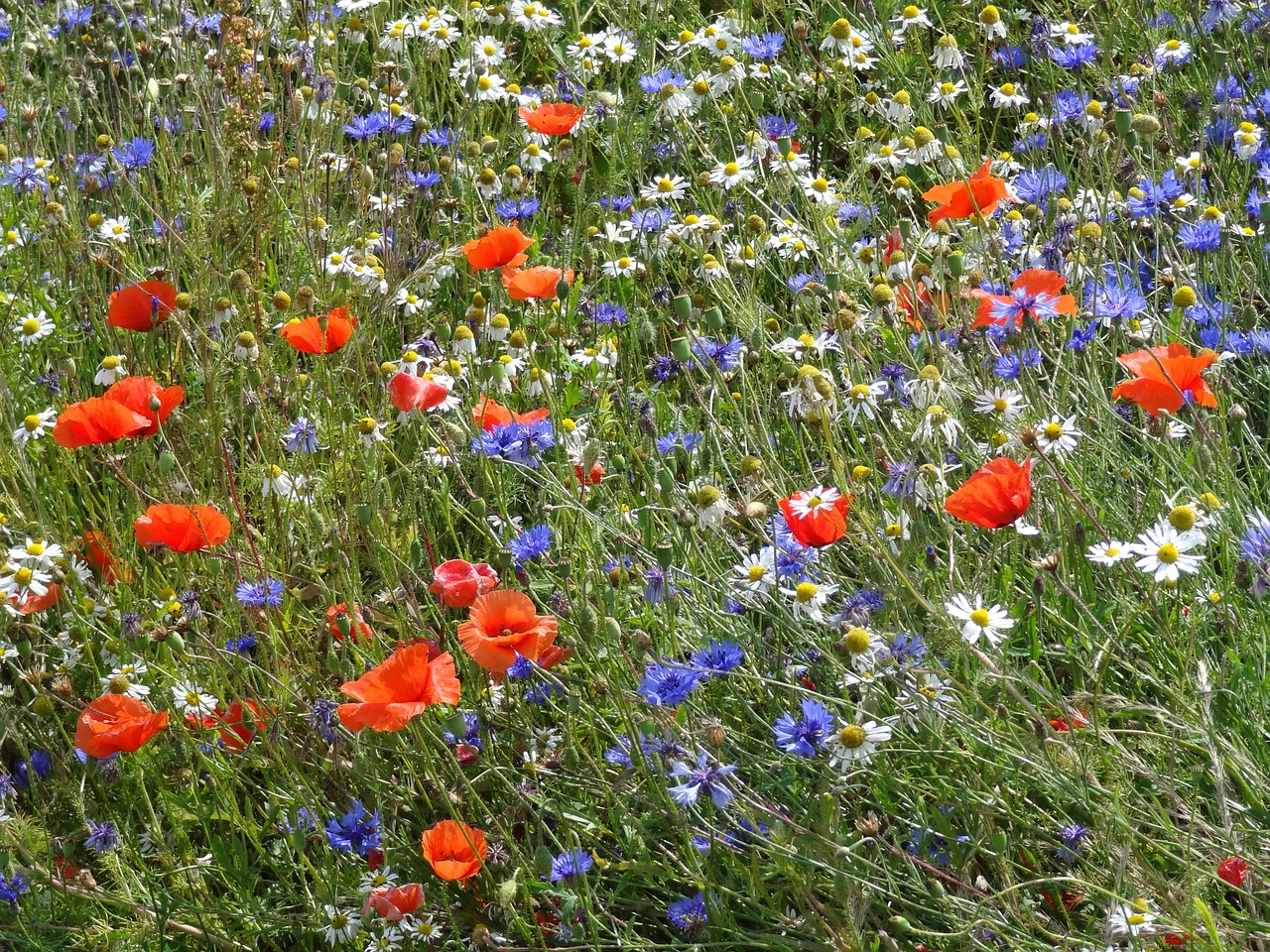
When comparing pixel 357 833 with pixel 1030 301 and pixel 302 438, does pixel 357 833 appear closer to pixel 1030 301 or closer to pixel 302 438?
pixel 302 438

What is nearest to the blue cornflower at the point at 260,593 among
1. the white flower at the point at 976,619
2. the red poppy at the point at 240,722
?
the red poppy at the point at 240,722

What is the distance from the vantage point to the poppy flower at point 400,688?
64.7 inches

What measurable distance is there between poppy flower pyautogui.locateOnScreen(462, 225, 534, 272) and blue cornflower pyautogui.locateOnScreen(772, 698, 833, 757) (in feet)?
3.52

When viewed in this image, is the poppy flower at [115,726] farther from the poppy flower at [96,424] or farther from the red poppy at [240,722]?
the poppy flower at [96,424]

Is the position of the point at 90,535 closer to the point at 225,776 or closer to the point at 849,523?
the point at 225,776

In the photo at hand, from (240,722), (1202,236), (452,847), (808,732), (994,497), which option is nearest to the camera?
(994,497)

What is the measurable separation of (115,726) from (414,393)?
651mm

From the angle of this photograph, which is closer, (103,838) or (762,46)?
(103,838)

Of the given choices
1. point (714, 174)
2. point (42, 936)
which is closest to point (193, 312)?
point (714, 174)

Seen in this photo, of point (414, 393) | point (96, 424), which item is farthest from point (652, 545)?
point (96, 424)

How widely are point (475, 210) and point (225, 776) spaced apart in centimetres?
168

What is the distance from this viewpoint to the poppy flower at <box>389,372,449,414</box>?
A: 2016 mm

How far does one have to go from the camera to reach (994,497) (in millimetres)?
1629

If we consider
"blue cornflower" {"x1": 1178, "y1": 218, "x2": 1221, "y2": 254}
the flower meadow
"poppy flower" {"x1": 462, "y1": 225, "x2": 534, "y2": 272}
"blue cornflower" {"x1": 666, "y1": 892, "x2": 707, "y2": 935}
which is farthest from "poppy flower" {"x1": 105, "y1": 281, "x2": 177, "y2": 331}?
"blue cornflower" {"x1": 1178, "y1": 218, "x2": 1221, "y2": 254}
